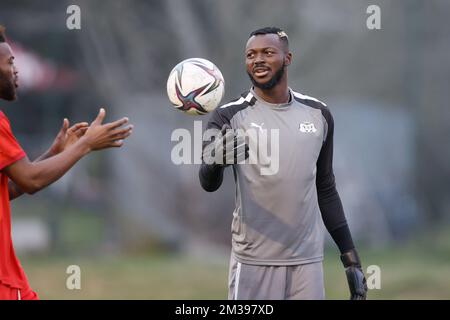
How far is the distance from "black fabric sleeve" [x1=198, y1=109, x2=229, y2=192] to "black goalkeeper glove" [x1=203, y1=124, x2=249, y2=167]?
0.27 ft

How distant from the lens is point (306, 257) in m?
5.64

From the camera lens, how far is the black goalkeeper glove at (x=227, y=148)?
530 centimetres

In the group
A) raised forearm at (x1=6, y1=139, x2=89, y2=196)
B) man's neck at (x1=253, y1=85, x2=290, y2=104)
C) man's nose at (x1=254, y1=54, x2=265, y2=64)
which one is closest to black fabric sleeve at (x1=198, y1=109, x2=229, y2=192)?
man's neck at (x1=253, y1=85, x2=290, y2=104)

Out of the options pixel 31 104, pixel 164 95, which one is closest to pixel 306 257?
pixel 164 95

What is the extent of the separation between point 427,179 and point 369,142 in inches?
80.4

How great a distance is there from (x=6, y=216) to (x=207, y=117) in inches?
376

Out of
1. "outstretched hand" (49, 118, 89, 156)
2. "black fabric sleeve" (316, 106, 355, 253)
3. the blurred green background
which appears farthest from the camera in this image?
the blurred green background

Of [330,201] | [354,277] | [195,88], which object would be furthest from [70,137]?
[354,277]

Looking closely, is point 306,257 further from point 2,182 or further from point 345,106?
point 345,106

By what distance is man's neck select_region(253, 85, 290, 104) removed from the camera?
5.82m

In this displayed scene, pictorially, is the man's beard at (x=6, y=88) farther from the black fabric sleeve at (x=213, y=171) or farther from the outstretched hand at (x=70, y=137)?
the black fabric sleeve at (x=213, y=171)

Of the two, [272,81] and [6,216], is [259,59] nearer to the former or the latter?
[272,81]

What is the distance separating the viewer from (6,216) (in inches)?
202

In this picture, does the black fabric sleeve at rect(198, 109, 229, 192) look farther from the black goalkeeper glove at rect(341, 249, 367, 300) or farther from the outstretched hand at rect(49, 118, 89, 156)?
the black goalkeeper glove at rect(341, 249, 367, 300)
